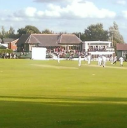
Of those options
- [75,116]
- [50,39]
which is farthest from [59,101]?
[50,39]

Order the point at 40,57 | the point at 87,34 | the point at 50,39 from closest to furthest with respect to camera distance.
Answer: the point at 40,57
the point at 50,39
the point at 87,34

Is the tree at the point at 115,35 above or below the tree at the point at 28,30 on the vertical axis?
below

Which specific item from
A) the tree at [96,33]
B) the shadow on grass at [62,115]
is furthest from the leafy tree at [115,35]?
the shadow on grass at [62,115]

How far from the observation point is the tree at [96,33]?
15400 cm

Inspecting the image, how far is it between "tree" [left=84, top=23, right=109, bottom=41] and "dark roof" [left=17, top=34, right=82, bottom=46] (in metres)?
29.2

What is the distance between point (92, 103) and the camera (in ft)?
46.6

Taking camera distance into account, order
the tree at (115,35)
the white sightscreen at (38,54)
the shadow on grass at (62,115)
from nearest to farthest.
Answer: the shadow on grass at (62,115) → the white sightscreen at (38,54) → the tree at (115,35)

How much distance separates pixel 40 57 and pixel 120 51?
27.1 metres

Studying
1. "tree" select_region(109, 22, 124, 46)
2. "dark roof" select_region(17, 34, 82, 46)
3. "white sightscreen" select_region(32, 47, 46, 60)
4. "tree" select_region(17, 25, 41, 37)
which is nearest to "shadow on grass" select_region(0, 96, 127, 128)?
"white sightscreen" select_region(32, 47, 46, 60)

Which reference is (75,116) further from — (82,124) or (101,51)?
(101,51)

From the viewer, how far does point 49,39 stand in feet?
397

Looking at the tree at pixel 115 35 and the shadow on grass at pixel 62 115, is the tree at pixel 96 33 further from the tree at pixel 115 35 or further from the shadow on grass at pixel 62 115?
the shadow on grass at pixel 62 115

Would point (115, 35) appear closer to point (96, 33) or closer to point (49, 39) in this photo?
point (96, 33)

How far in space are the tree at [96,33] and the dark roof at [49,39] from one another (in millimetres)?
29228
